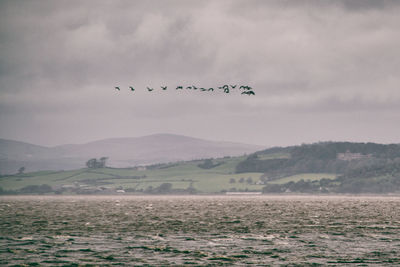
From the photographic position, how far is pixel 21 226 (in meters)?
83.2

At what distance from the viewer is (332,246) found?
57406mm

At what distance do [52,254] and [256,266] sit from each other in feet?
57.4

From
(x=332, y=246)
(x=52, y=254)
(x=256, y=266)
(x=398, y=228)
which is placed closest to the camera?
(x=256, y=266)

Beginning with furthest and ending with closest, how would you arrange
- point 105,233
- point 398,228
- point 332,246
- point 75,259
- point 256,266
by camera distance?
point 398,228
point 105,233
point 332,246
point 75,259
point 256,266

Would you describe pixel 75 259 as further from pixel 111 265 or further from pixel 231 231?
pixel 231 231

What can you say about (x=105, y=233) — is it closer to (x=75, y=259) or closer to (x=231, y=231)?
(x=231, y=231)

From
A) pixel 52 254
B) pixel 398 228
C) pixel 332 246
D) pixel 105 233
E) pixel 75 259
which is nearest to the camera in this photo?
pixel 75 259

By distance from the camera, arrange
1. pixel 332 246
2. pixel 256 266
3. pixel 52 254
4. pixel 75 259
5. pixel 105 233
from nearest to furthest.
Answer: pixel 256 266 → pixel 75 259 → pixel 52 254 → pixel 332 246 → pixel 105 233

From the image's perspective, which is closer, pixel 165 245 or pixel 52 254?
pixel 52 254

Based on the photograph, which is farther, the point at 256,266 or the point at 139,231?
the point at 139,231

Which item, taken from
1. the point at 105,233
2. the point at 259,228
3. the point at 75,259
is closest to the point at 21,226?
the point at 105,233

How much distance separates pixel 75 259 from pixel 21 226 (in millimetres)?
38431

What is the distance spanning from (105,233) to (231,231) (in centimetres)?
1506

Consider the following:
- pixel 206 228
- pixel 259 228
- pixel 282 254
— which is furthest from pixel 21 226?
pixel 282 254
